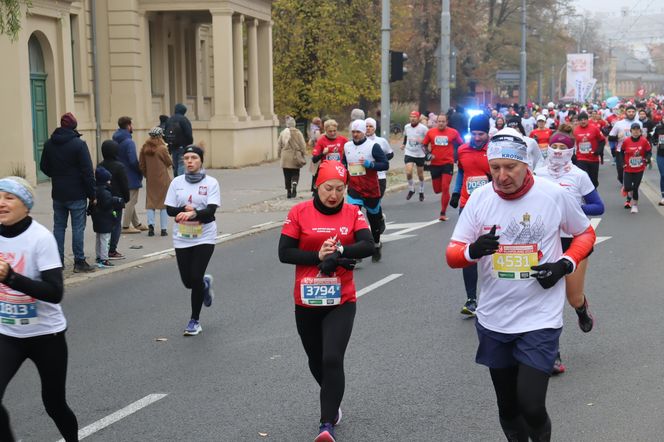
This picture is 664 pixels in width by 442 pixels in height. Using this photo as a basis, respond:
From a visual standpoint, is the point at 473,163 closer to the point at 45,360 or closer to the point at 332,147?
the point at 332,147

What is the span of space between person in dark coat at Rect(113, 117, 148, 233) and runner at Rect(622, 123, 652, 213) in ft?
28.9

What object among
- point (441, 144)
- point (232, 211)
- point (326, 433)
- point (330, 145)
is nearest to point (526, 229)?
point (326, 433)

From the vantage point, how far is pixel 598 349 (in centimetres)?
804

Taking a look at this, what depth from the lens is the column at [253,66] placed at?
34.4 metres

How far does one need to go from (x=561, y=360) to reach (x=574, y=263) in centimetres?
302

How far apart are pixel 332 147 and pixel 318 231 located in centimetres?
820

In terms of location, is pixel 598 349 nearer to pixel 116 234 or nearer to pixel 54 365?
pixel 54 365

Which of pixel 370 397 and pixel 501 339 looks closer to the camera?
pixel 501 339

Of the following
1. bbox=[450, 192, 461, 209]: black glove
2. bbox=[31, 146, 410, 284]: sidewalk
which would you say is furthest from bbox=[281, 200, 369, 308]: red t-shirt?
bbox=[31, 146, 410, 284]: sidewalk

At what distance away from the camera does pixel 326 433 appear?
5.66m

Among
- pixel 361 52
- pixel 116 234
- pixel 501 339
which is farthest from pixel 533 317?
pixel 361 52

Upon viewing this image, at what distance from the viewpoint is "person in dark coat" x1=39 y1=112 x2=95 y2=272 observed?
12.3 meters

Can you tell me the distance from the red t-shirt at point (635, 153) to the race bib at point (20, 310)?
48.4 ft

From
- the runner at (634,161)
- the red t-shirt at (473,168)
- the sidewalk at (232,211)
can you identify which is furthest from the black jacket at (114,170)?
the runner at (634,161)
